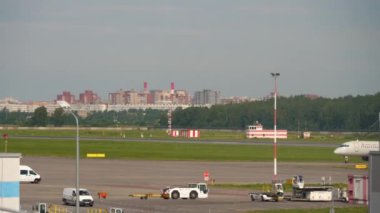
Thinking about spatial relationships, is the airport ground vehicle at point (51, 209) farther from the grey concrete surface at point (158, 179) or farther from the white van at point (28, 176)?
the white van at point (28, 176)

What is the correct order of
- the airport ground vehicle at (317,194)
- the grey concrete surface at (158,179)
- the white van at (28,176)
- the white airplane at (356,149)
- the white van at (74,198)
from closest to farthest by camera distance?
the white van at (74,198) < the grey concrete surface at (158,179) < the airport ground vehicle at (317,194) < the white van at (28,176) < the white airplane at (356,149)

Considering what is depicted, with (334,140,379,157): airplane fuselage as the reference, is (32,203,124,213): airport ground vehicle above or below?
below

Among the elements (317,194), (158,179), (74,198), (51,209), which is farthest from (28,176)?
(317,194)

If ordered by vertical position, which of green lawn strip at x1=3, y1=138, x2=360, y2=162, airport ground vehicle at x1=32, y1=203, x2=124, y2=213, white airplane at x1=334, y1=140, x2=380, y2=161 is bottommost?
airport ground vehicle at x1=32, y1=203, x2=124, y2=213

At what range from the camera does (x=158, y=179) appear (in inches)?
3868

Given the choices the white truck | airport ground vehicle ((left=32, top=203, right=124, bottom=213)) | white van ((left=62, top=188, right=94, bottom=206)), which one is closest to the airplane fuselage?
the white truck

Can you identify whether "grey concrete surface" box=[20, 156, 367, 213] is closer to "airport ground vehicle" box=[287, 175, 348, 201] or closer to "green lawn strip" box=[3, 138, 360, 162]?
"airport ground vehicle" box=[287, 175, 348, 201]

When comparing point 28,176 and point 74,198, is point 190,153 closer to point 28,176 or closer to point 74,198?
→ point 28,176

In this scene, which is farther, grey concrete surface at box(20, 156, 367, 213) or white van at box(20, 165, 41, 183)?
white van at box(20, 165, 41, 183)

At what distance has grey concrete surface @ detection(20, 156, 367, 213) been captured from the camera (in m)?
71.2

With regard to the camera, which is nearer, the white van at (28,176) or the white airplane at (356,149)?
the white van at (28,176)

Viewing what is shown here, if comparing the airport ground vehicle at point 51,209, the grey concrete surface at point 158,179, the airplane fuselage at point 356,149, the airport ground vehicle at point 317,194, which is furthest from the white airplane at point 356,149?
the airport ground vehicle at point 51,209

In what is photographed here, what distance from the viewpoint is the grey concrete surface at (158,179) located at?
234 feet

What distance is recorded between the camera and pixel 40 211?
62.0 m
